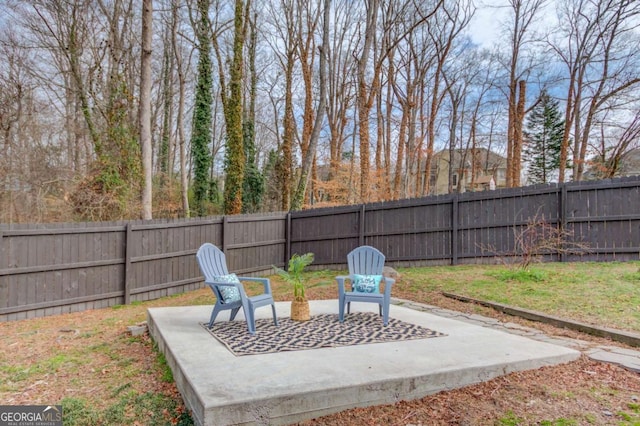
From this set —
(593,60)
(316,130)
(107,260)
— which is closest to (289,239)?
(316,130)

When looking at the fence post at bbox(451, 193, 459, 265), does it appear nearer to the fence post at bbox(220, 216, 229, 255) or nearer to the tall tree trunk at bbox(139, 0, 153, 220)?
the fence post at bbox(220, 216, 229, 255)

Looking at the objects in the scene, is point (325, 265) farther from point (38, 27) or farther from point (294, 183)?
point (38, 27)

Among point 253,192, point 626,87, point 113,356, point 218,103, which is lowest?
point 113,356

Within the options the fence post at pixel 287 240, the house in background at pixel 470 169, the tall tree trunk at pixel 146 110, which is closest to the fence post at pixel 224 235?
the tall tree trunk at pixel 146 110

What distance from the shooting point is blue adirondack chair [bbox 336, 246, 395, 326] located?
163 inches

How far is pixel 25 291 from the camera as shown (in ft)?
18.2

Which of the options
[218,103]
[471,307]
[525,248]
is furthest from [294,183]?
[471,307]

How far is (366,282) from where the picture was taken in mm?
4410

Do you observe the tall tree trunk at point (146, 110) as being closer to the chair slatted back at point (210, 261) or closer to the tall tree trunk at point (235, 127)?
the tall tree trunk at point (235, 127)

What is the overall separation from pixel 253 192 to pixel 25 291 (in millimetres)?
9870

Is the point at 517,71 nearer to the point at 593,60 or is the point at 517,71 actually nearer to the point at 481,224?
the point at 593,60

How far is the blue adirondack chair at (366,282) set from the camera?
13.5 feet

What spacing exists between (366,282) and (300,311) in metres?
0.79

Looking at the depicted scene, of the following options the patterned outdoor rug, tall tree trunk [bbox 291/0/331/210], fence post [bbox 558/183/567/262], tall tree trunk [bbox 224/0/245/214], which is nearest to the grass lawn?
the patterned outdoor rug
